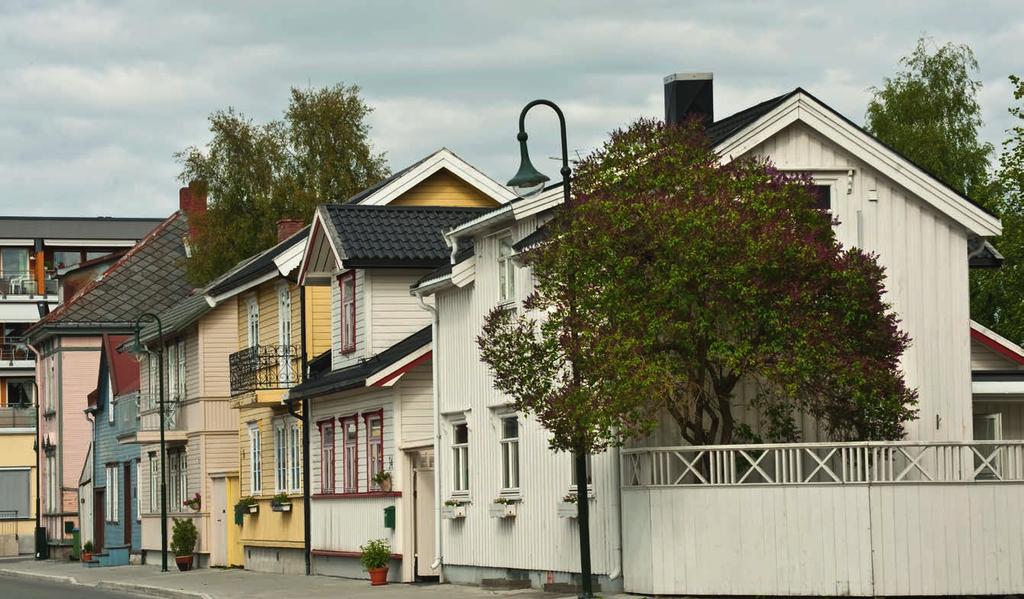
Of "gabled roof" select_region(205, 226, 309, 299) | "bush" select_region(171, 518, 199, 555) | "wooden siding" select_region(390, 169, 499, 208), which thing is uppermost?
"wooden siding" select_region(390, 169, 499, 208)

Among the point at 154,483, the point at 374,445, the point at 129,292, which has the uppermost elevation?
the point at 129,292

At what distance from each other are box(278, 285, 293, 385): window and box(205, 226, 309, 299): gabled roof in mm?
612

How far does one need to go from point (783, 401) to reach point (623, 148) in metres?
4.07

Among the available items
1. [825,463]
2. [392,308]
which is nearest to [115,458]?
[392,308]

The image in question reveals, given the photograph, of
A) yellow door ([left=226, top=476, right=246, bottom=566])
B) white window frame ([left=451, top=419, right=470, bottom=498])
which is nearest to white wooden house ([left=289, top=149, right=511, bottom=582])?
white window frame ([left=451, top=419, right=470, bottom=498])

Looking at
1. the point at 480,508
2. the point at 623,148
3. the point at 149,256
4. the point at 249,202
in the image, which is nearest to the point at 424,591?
the point at 480,508

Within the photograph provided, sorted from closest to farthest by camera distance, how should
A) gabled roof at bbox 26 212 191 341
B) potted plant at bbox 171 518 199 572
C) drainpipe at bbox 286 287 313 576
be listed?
drainpipe at bbox 286 287 313 576 < potted plant at bbox 171 518 199 572 < gabled roof at bbox 26 212 191 341

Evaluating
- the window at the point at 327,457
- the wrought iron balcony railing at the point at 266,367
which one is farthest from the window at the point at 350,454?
the wrought iron balcony railing at the point at 266,367

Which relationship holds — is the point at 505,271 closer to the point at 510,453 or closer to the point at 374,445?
the point at 510,453

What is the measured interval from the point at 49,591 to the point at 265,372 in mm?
7071

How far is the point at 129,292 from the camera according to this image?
2515 inches

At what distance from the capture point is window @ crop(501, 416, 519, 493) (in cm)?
2811

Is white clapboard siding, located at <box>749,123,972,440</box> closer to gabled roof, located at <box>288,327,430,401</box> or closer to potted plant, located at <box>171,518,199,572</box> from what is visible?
gabled roof, located at <box>288,327,430,401</box>

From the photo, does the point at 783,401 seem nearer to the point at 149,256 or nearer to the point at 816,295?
the point at 816,295
